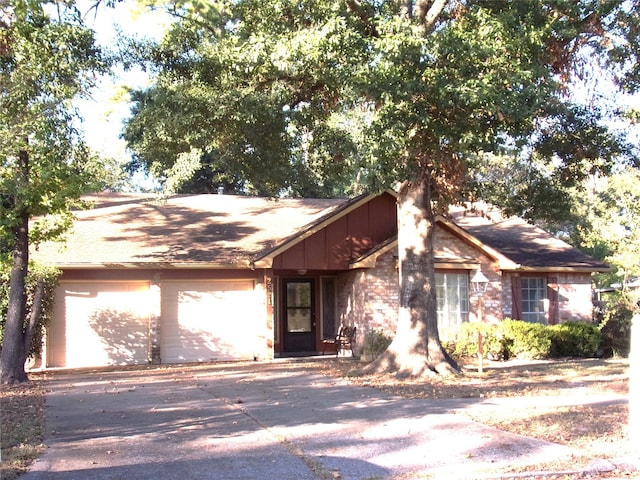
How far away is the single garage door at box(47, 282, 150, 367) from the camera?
17.3 metres

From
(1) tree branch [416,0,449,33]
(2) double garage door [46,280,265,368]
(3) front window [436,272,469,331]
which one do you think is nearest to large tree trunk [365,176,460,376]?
(1) tree branch [416,0,449,33]

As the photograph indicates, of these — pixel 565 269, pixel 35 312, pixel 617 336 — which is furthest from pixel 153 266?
pixel 617 336

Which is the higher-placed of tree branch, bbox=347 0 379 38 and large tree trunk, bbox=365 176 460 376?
tree branch, bbox=347 0 379 38

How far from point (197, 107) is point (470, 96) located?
537 centimetres

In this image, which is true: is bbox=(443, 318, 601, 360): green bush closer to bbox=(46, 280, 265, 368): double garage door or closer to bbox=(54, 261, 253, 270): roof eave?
bbox=(46, 280, 265, 368): double garage door

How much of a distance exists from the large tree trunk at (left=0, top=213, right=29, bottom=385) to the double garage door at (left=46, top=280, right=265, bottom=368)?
3652 millimetres

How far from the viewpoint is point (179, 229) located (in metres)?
20.5

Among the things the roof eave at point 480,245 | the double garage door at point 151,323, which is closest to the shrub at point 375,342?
the double garage door at point 151,323

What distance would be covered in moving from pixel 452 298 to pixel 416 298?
558cm

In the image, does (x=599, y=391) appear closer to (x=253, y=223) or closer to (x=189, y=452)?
(x=189, y=452)

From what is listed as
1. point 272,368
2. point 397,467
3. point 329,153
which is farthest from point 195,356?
point 397,467

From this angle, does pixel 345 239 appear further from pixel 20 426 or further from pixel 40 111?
pixel 20 426

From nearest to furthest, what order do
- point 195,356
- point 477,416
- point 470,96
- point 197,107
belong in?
1. point 477,416
2. point 470,96
3. point 197,107
4. point 195,356

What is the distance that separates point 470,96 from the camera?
10258mm
